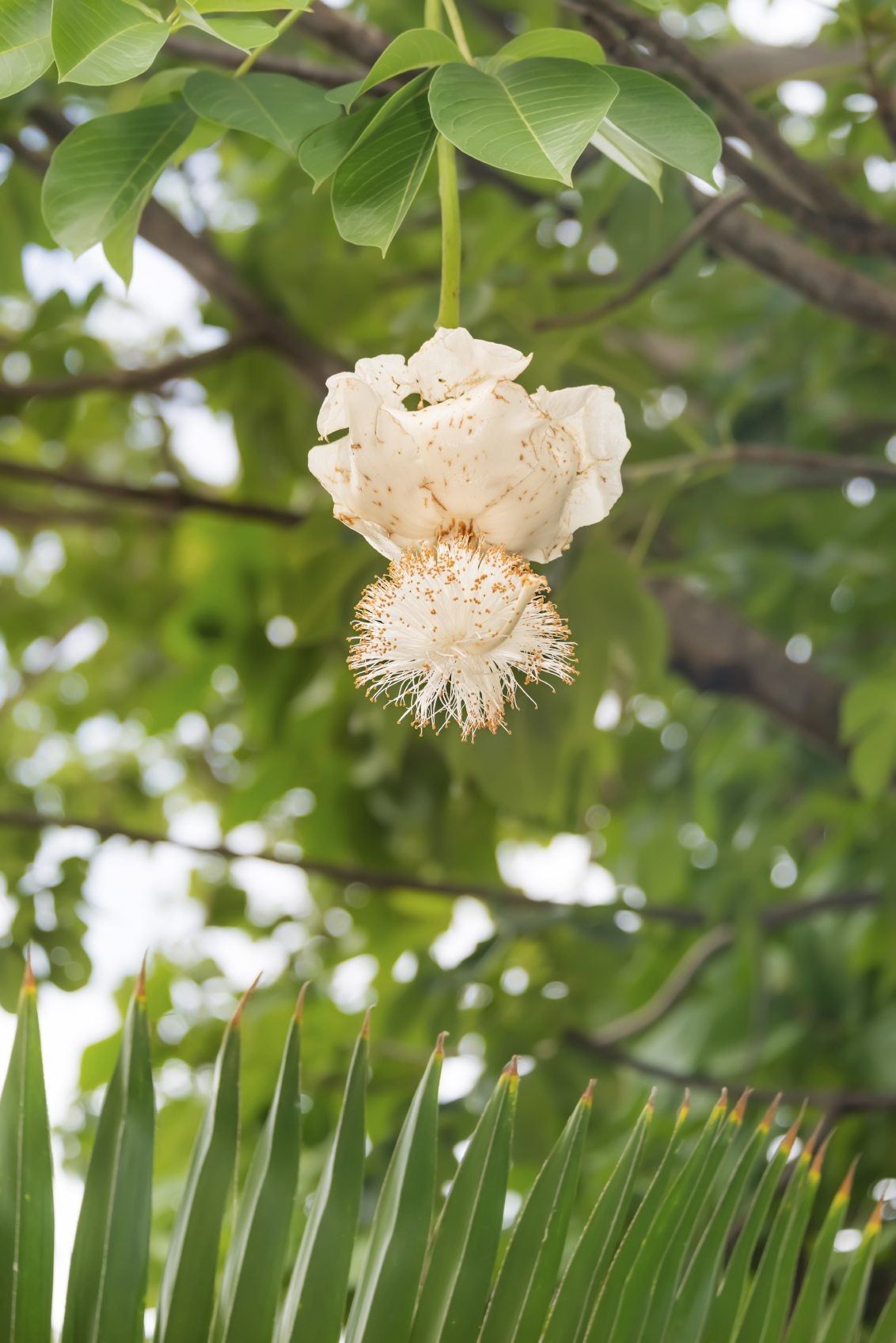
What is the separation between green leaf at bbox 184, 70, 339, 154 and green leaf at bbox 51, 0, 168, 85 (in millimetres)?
126

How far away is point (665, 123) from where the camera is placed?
69cm

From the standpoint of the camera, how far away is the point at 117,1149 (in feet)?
2.75

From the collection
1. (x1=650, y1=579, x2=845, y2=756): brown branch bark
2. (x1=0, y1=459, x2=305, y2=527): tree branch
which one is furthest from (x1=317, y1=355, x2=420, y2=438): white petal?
(x1=650, y1=579, x2=845, y2=756): brown branch bark

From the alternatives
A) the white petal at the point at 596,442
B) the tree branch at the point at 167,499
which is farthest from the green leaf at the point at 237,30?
the tree branch at the point at 167,499

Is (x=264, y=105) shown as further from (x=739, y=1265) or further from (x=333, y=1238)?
(x=739, y=1265)

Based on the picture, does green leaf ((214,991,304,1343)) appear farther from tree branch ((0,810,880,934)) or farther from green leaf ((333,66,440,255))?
tree branch ((0,810,880,934))

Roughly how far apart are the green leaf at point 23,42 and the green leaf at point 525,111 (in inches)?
8.1

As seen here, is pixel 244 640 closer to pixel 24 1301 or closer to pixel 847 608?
pixel 847 608

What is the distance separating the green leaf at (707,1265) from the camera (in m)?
0.90

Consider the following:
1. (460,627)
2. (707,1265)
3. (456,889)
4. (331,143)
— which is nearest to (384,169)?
(331,143)

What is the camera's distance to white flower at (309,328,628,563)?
2.41 feet

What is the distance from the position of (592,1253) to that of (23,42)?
0.79 metres

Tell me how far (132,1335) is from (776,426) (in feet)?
4.22

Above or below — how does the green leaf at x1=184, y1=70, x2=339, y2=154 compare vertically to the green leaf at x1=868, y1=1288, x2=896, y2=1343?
above
